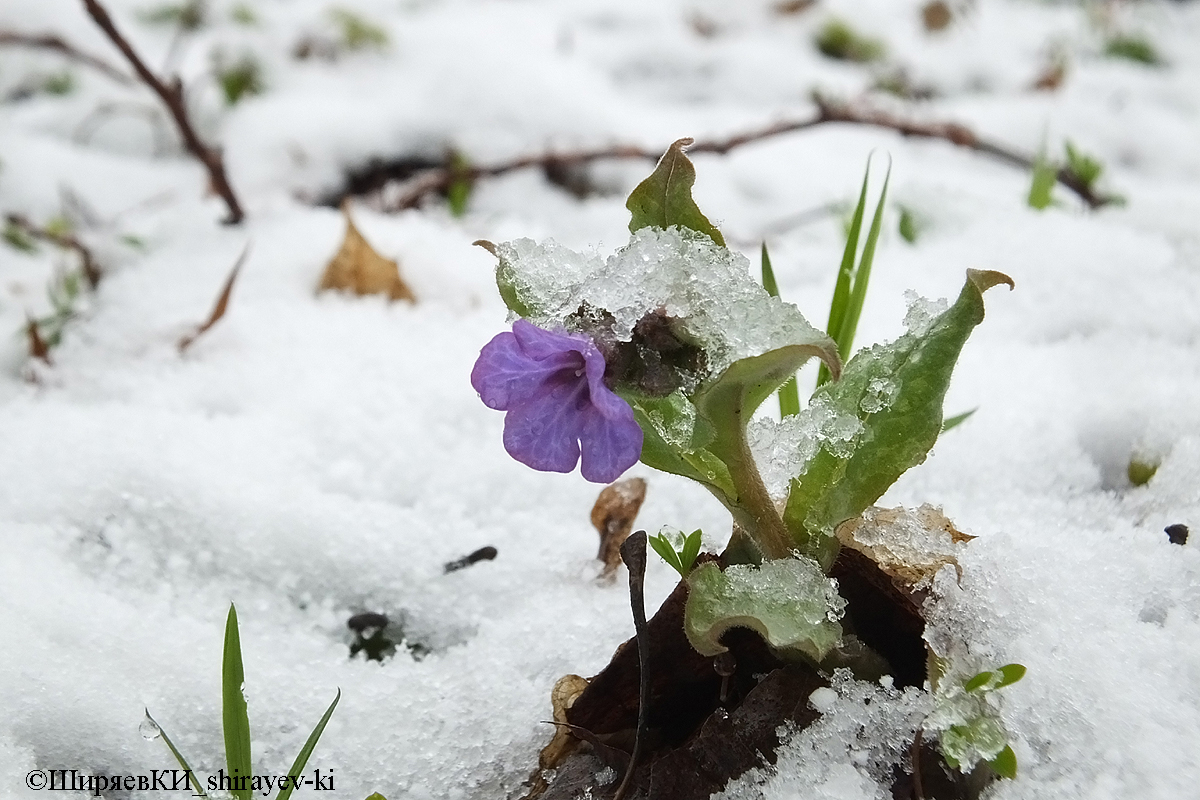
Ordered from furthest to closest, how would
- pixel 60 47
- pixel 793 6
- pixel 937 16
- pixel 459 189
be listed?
pixel 937 16 < pixel 793 6 < pixel 459 189 < pixel 60 47

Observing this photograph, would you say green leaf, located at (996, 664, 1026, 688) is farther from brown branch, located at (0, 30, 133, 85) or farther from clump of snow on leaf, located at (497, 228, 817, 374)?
brown branch, located at (0, 30, 133, 85)

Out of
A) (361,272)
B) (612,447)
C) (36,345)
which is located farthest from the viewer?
(361,272)

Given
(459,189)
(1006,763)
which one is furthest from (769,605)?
(459,189)

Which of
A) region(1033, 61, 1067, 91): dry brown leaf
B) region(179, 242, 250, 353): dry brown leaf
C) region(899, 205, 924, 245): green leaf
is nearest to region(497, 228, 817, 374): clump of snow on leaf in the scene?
region(179, 242, 250, 353): dry brown leaf

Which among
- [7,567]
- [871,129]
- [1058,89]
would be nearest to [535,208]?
[871,129]

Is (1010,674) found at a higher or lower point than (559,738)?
higher

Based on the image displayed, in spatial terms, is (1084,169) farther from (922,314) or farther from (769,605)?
(769,605)
